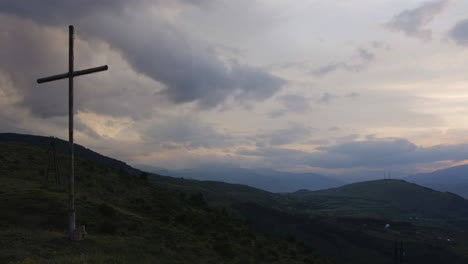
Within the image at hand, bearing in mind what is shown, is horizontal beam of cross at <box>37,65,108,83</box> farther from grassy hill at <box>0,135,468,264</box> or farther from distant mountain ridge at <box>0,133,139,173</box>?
distant mountain ridge at <box>0,133,139,173</box>

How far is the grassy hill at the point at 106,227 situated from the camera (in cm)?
1681

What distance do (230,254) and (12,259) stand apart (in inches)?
606

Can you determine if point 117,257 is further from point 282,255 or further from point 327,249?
point 327,249

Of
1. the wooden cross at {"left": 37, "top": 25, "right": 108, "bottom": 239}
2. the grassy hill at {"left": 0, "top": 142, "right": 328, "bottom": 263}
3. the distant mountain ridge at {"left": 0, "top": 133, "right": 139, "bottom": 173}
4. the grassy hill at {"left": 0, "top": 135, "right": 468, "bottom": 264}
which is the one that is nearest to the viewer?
the grassy hill at {"left": 0, "top": 142, "right": 328, "bottom": 263}

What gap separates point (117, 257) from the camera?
678 inches

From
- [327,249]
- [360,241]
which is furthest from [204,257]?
[360,241]

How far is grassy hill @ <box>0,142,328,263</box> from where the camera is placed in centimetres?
1681

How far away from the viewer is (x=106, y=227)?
22.3m

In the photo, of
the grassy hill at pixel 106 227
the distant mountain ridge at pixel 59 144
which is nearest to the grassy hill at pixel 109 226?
the grassy hill at pixel 106 227

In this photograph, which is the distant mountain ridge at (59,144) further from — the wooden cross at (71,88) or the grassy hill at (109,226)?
the wooden cross at (71,88)

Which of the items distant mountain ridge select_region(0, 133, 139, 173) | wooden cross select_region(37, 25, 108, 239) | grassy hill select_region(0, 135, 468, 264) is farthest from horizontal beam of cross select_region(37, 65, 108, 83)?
distant mountain ridge select_region(0, 133, 139, 173)

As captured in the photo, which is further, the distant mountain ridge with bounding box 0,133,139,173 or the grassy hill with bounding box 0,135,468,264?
the distant mountain ridge with bounding box 0,133,139,173

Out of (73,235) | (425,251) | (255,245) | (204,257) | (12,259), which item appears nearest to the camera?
(12,259)

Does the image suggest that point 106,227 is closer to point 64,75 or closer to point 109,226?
point 109,226
